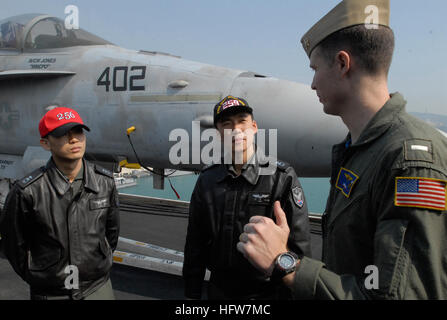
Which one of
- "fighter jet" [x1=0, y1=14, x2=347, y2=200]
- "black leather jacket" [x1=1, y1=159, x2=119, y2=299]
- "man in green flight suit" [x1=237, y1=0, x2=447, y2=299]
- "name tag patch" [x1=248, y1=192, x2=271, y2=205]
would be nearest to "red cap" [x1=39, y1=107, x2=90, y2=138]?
"black leather jacket" [x1=1, y1=159, x2=119, y2=299]

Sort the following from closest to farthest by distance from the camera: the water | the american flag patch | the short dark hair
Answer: the american flag patch < the short dark hair < the water

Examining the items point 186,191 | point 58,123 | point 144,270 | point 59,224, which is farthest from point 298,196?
point 186,191

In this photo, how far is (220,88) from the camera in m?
3.79

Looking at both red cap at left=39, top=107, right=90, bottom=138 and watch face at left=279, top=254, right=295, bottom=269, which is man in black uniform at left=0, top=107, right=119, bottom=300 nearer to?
red cap at left=39, top=107, right=90, bottom=138

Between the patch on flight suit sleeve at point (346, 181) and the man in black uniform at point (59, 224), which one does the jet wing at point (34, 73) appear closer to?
the man in black uniform at point (59, 224)

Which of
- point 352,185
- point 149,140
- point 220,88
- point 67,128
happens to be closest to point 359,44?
point 352,185

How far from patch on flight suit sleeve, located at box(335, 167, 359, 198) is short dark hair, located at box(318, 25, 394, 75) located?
1.21ft

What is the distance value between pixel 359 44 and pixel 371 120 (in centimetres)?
28


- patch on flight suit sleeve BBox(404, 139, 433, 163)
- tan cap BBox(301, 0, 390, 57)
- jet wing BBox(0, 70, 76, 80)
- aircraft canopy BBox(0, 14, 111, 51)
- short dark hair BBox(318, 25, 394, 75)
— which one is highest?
aircraft canopy BBox(0, 14, 111, 51)

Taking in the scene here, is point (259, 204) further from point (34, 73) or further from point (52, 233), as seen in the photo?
point (34, 73)

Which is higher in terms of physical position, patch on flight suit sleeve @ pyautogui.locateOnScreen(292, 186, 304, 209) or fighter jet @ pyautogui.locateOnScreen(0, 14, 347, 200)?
fighter jet @ pyautogui.locateOnScreen(0, 14, 347, 200)

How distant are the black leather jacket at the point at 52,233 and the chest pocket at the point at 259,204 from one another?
1.13 metres

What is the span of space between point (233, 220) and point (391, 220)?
1.26 meters

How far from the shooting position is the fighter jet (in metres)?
3.40
